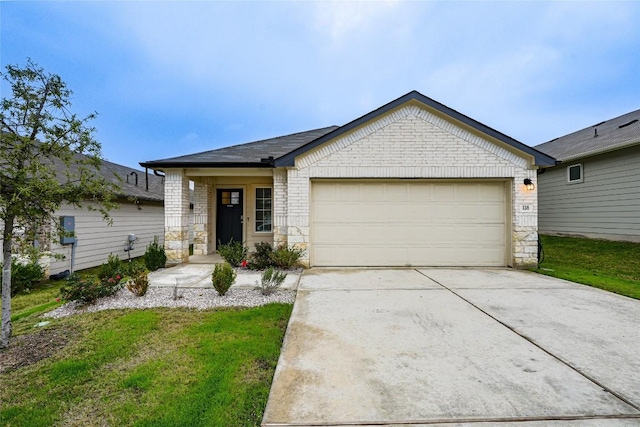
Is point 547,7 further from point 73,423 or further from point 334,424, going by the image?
point 73,423

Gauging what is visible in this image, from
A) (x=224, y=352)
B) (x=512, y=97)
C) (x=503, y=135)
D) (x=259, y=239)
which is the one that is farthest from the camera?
(x=512, y=97)

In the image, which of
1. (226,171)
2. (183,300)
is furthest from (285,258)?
(226,171)

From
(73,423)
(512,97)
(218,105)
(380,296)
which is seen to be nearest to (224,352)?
(73,423)

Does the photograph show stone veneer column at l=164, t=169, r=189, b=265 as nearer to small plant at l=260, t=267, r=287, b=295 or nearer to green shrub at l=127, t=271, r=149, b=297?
green shrub at l=127, t=271, r=149, b=297

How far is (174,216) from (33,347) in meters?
5.06

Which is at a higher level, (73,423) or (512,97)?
(512,97)

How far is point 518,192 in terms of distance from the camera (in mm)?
7480

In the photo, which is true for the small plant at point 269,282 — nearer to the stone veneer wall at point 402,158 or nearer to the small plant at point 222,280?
the small plant at point 222,280

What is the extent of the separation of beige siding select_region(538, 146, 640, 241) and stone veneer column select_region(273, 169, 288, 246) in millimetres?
11055

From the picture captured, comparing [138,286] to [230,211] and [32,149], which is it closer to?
[32,149]

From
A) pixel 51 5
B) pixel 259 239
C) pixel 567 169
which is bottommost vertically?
pixel 259 239

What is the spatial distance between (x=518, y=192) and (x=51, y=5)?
21.1 meters

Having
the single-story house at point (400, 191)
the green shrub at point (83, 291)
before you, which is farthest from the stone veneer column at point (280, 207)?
the green shrub at point (83, 291)

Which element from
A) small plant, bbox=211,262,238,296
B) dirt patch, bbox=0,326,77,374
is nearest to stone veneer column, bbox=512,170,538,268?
small plant, bbox=211,262,238,296
